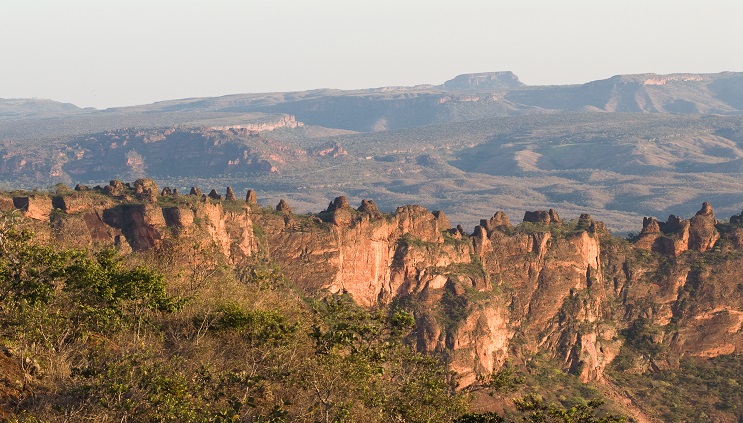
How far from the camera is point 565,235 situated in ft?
279

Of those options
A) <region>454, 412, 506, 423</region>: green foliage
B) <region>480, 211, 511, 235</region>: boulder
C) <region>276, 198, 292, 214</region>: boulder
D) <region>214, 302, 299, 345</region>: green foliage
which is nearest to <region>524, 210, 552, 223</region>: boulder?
<region>480, 211, 511, 235</region>: boulder

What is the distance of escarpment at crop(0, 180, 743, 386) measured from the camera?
74125 millimetres

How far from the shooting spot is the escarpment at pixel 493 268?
74.1 m

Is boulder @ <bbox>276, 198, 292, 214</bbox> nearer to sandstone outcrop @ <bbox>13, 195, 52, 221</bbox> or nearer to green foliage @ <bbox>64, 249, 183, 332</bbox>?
sandstone outcrop @ <bbox>13, 195, 52, 221</bbox>

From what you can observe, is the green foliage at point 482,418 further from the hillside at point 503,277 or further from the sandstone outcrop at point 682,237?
the sandstone outcrop at point 682,237

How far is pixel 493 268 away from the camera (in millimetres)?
83250

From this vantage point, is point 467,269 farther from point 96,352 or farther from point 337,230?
point 96,352

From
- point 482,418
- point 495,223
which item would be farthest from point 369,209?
point 482,418

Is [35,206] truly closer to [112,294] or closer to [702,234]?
[112,294]

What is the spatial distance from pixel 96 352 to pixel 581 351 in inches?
2157

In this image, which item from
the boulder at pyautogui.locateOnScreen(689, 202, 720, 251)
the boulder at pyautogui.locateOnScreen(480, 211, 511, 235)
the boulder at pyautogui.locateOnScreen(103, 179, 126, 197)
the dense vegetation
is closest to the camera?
the dense vegetation

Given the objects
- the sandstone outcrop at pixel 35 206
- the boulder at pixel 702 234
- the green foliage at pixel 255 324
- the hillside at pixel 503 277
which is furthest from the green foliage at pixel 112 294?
the boulder at pixel 702 234

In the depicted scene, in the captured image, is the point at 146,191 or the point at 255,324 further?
the point at 146,191

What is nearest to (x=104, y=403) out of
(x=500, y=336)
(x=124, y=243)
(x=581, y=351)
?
(x=124, y=243)
